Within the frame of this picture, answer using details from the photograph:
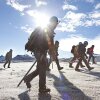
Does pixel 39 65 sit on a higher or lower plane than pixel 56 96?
higher

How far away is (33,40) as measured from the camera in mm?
7723

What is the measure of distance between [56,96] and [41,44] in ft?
4.62

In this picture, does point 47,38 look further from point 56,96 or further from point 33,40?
point 56,96

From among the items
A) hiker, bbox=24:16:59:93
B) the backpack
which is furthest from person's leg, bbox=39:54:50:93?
the backpack

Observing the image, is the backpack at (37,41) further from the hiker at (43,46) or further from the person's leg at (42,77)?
the person's leg at (42,77)

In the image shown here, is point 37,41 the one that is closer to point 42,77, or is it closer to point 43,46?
point 43,46

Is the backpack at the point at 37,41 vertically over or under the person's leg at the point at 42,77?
over

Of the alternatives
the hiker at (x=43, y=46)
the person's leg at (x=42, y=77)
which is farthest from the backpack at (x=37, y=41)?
the person's leg at (x=42, y=77)

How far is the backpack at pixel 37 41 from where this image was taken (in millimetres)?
7664

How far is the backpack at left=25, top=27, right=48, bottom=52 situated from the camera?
25.1 feet

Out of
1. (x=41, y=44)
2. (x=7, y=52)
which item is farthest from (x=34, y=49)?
(x=7, y=52)

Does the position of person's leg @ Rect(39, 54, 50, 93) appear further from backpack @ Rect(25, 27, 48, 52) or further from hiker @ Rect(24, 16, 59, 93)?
backpack @ Rect(25, 27, 48, 52)

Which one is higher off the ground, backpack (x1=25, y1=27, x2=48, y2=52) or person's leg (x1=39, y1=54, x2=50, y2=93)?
backpack (x1=25, y1=27, x2=48, y2=52)

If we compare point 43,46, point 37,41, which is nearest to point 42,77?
point 43,46
